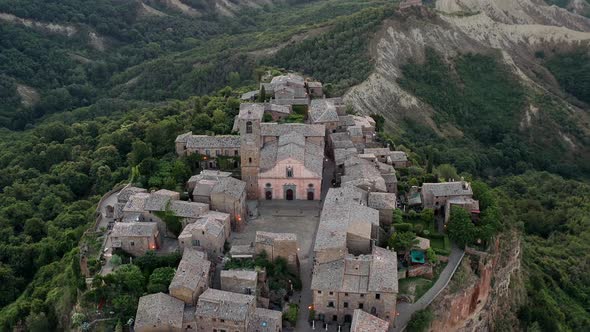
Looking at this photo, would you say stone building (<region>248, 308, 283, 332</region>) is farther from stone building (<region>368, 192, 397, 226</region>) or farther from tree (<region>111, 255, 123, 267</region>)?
stone building (<region>368, 192, 397, 226</region>)

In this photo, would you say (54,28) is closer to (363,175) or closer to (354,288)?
(363,175)

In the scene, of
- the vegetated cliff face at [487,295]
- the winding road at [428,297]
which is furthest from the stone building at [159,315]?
the vegetated cliff face at [487,295]

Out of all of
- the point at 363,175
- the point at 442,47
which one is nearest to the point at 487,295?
the point at 363,175

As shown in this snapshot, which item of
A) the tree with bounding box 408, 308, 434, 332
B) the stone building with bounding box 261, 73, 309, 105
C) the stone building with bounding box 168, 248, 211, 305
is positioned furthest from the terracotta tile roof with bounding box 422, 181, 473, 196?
the stone building with bounding box 261, 73, 309, 105

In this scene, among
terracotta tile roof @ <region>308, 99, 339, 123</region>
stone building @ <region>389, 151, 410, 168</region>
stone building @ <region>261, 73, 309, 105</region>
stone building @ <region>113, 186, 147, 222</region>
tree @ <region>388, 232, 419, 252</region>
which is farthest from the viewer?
stone building @ <region>261, 73, 309, 105</region>

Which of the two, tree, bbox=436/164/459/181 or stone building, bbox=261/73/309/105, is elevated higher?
stone building, bbox=261/73/309/105

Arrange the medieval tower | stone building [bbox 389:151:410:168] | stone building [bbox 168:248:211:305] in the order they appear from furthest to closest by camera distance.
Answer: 1. stone building [bbox 389:151:410:168]
2. the medieval tower
3. stone building [bbox 168:248:211:305]
